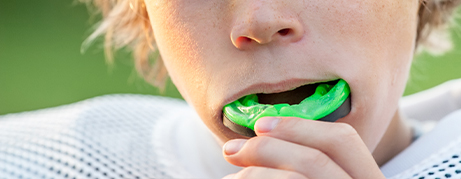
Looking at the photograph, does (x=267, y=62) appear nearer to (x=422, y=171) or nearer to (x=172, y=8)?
(x=172, y=8)

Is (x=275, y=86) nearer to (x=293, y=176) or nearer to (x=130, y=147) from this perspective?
(x=293, y=176)

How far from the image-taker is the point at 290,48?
53 cm

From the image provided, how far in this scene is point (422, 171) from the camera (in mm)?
655

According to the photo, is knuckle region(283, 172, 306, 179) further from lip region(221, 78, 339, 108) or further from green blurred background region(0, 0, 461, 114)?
green blurred background region(0, 0, 461, 114)

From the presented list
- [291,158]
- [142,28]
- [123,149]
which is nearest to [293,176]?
[291,158]

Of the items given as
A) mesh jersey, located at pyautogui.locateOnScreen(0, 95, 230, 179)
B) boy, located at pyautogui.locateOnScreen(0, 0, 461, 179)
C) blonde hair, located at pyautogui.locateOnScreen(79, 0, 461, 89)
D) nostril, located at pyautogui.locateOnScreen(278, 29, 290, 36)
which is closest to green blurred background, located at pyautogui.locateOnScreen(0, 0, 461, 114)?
blonde hair, located at pyautogui.locateOnScreen(79, 0, 461, 89)

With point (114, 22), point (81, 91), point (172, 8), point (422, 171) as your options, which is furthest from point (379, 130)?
point (81, 91)

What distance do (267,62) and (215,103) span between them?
0.10 meters

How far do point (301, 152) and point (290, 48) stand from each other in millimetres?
148

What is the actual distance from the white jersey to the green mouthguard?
0.71ft

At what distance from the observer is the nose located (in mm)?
519

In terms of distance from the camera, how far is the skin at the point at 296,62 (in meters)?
0.46

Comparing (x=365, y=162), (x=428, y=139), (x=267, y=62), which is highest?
(x=267, y=62)

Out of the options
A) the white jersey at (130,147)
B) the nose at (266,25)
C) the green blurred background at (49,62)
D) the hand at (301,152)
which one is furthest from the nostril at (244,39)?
the green blurred background at (49,62)
